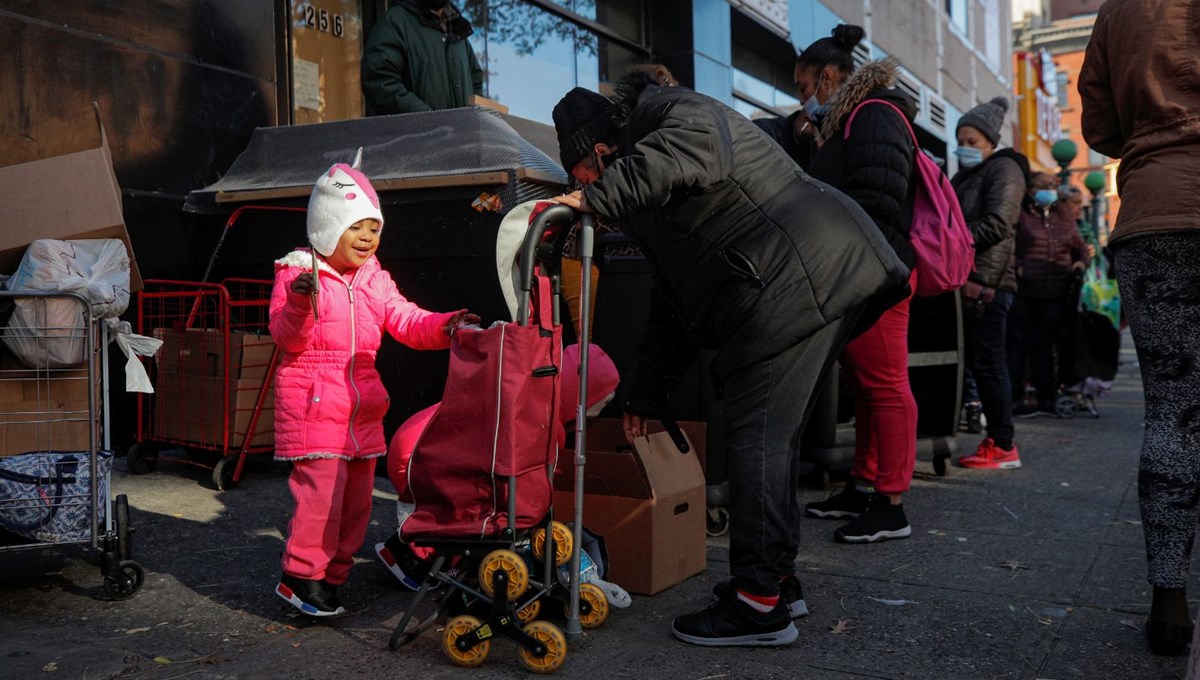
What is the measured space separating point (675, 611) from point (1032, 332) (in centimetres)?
716

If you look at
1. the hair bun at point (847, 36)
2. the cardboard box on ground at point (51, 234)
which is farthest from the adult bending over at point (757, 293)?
the cardboard box on ground at point (51, 234)

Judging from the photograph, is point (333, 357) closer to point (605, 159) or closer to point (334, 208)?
point (334, 208)

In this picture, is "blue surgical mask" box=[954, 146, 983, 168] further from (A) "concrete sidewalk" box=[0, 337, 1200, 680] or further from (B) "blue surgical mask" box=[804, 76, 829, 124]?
(A) "concrete sidewalk" box=[0, 337, 1200, 680]

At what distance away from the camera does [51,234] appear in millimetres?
4316

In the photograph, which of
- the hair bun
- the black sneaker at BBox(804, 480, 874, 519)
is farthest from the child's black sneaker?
the hair bun

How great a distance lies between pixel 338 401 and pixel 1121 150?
263 centimetres

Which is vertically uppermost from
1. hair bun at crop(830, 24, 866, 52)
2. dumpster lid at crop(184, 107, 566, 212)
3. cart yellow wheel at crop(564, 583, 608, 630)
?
hair bun at crop(830, 24, 866, 52)

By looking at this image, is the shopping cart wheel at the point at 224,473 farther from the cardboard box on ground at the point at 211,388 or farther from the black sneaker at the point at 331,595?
the black sneaker at the point at 331,595

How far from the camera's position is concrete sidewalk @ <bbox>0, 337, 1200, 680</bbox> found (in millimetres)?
3178

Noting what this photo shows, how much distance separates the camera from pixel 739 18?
13.2 meters

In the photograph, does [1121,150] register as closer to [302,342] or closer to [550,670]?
[550,670]

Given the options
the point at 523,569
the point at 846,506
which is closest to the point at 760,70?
the point at 846,506

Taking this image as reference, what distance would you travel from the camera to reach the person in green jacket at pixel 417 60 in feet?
21.9

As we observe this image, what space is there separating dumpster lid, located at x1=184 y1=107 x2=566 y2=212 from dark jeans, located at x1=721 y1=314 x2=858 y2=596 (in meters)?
2.68
